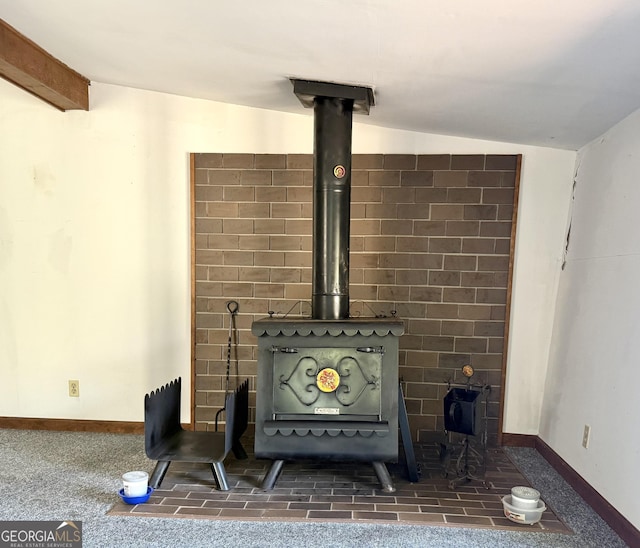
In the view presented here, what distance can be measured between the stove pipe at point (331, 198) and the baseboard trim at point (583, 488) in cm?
148

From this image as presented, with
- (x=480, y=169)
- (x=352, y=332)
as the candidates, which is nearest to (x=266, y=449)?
(x=352, y=332)

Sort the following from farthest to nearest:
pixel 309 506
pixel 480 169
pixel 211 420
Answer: pixel 211 420, pixel 480 169, pixel 309 506

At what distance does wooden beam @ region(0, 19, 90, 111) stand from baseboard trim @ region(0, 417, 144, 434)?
2104 mm

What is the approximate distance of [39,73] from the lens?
101 inches

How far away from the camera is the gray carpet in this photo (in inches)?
77.4

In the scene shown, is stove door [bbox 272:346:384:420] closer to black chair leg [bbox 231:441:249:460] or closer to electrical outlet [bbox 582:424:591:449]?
black chair leg [bbox 231:441:249:460]

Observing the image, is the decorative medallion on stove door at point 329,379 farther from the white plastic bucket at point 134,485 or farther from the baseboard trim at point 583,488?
the baseboard trim at point 583,488

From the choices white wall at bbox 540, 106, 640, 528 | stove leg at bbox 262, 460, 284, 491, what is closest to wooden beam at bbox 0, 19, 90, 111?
stove leg at bbox 262, 460, 284, 491

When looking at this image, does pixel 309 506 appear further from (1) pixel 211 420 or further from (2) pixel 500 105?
(2) pixel 500 105

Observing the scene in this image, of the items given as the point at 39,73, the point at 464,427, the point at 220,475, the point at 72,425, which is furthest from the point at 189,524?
the point at 39,73

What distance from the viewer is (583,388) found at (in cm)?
247

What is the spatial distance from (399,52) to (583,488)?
2.28 m

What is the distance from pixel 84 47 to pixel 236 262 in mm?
1458

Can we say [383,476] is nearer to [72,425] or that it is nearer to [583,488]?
[583,488]
